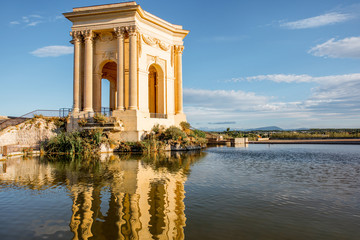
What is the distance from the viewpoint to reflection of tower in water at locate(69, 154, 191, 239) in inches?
190

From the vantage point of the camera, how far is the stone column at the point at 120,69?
79.5 ft

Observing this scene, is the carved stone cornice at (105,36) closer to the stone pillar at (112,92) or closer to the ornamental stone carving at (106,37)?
the ornamental stone carving at (106,37)

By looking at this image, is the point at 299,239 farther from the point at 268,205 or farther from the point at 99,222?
the point at 99,222

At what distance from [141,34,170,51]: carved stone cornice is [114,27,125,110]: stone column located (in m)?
2.78

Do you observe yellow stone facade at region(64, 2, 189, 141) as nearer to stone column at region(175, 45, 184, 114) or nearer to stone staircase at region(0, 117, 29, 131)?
stone column at region(175, 45, 184, 114)

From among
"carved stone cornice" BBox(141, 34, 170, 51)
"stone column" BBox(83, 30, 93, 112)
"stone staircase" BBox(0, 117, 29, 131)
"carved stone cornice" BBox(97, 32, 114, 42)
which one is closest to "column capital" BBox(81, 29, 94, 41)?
"stone column" BBox(83, 30, 93, 112)

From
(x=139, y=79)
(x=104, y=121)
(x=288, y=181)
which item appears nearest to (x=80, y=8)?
(x=139, y=79)

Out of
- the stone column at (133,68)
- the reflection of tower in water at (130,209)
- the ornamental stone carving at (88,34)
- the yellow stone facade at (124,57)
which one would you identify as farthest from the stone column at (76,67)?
the reflection of tower in water at (130,209)

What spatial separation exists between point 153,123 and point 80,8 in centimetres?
1348

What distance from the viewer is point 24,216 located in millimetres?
5777

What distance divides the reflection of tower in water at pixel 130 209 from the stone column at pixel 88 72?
16749 millimetres

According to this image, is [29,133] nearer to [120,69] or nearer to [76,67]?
[76,67]

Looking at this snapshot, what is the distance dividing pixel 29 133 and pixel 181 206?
20.7 meters

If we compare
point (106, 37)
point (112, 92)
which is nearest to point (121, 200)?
point (106, 37)
